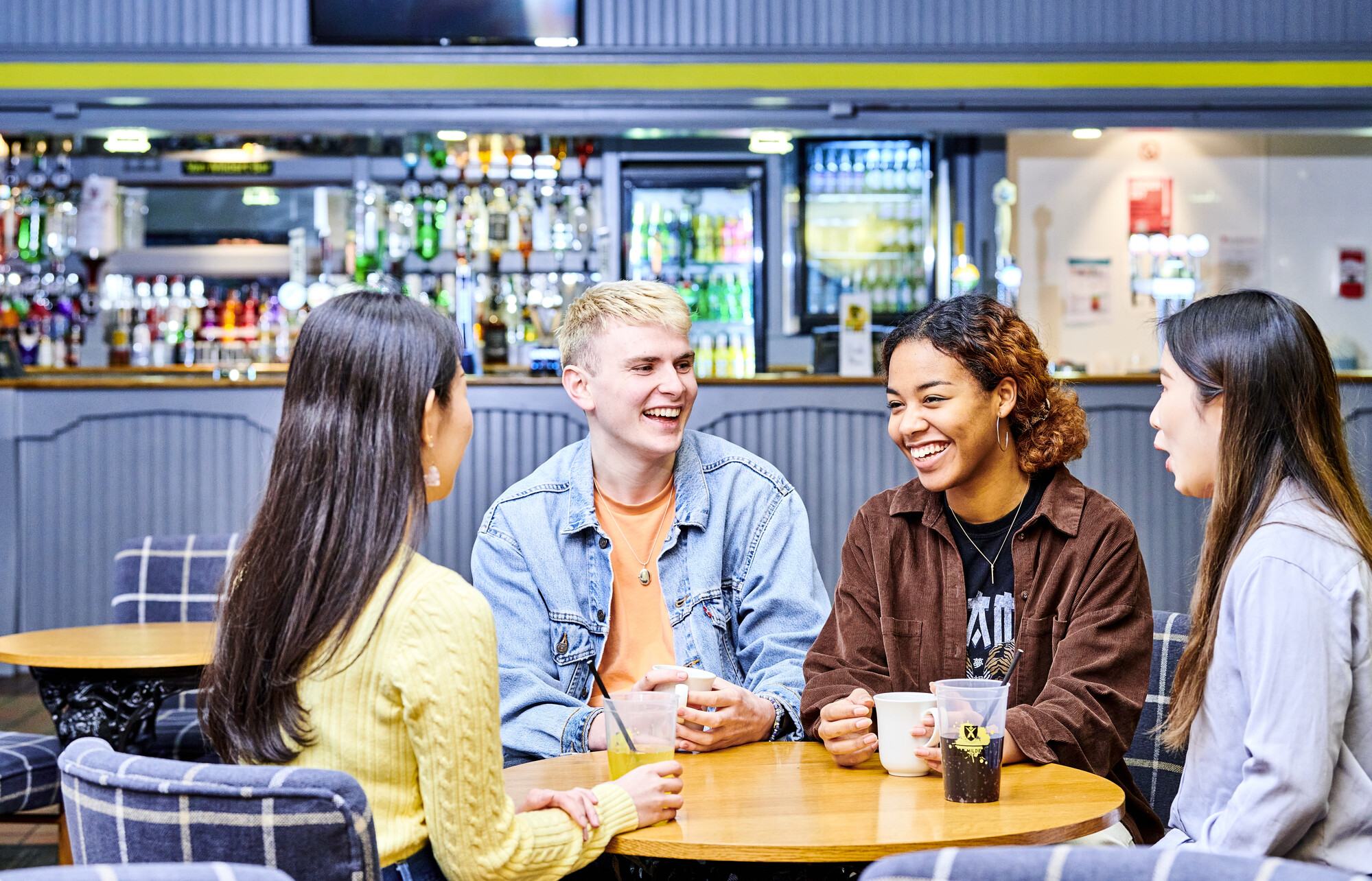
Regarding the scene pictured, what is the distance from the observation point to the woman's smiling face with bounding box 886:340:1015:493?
1.97 meters

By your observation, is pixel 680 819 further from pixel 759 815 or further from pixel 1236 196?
pixel 1236 196

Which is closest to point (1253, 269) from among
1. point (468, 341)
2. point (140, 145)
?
point (468, 341)

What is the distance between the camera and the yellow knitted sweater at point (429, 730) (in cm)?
131

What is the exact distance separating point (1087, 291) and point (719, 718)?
21.0 feet

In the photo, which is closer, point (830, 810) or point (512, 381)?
point (830, 810)

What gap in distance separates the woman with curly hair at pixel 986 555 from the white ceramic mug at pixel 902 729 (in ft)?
0.51

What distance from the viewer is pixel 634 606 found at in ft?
7.38

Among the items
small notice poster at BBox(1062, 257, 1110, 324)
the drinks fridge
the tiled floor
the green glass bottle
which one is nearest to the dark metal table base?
the tiled floor

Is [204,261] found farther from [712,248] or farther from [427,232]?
[712,248]

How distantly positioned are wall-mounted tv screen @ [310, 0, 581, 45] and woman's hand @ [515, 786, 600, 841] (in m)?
5.05

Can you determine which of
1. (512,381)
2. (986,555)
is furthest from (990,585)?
(512,381)

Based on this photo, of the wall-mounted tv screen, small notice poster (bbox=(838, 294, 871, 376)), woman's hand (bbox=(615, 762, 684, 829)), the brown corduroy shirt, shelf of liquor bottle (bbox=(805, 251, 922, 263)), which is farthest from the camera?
shelf of liquor bottle (bbox=(805, 251, 922, 263))

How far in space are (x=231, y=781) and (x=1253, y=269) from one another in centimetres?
763

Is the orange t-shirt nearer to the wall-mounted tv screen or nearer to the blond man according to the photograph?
the blond man
